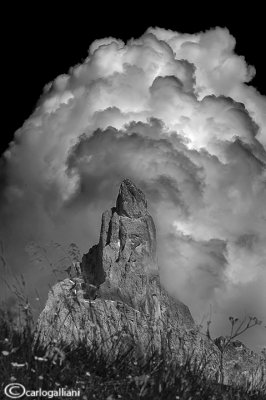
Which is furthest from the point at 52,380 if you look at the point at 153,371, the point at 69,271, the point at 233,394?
the point at 233,394

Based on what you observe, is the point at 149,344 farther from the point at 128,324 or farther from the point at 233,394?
the point at 233,394

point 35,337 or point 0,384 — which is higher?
point 35,337

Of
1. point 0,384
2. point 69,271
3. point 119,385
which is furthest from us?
point 69,271

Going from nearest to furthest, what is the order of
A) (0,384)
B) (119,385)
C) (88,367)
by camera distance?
(0,384) → (119,385) → (88,367)

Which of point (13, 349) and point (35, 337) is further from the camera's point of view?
point (35, 337)

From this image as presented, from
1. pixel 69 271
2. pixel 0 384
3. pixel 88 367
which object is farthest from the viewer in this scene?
pixel 69 271

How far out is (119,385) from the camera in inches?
482

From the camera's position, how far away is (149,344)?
542 inches

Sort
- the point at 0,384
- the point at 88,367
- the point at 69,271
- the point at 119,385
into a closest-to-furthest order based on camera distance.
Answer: the point at 0,384 → the point at 119,385 → the point at 88,367 → the point at 69,271

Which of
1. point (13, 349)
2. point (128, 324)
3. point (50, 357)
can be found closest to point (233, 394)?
point (128, 324)

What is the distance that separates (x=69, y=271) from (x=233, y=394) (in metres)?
3.77

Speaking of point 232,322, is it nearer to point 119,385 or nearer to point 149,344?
point 149,344

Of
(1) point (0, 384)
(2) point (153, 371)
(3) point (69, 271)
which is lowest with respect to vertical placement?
(1) point (0, 384)

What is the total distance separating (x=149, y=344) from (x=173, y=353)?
1009 millimetres
